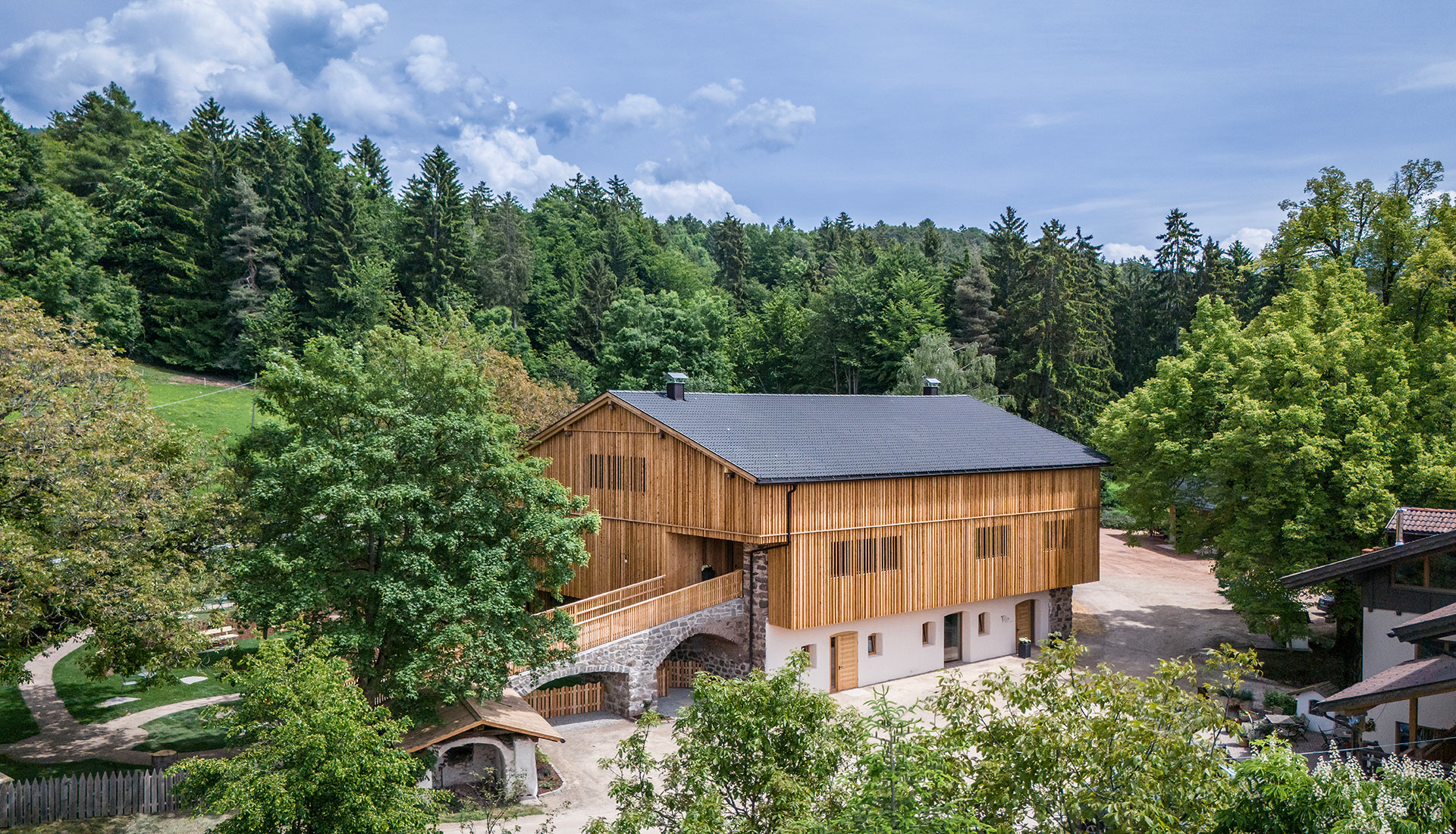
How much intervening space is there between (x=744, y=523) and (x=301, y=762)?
575 inches

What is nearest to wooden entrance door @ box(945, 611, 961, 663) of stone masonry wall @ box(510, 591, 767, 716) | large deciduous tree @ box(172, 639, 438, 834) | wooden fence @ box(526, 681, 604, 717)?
stone masonry wall @ box(510, 591, 767, 716)

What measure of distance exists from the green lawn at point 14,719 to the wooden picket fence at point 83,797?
435 cm

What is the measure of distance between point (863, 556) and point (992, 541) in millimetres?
5643

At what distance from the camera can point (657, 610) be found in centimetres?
2584

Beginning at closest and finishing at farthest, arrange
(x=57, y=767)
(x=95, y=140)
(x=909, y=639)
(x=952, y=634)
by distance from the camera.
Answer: (x=57, y=767)
(x=909, y=639)
(x=952, y=634)
(x=95, y=140)

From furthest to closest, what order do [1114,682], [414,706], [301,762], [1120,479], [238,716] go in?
[1120,479], [414,706], [238,716], [301,762], [1114,682]

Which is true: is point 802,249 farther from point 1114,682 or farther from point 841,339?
point 1114,682

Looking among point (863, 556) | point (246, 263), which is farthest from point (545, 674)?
point (246, 263)

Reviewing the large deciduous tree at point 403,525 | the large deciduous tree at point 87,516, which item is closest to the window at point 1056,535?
the large deciduous tree at point 403,525

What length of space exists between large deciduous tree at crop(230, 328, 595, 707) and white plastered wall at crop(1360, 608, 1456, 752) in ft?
59.8

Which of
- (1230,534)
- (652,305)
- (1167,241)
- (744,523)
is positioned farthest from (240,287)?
(1167,241)

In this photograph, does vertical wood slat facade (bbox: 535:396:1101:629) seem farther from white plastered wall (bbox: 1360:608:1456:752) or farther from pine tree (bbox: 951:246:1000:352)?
pine tree (bbox: 951:246:1000:352)

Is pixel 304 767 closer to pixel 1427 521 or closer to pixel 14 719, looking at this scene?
pixel 14 719

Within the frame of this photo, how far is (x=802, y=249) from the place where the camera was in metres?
130
